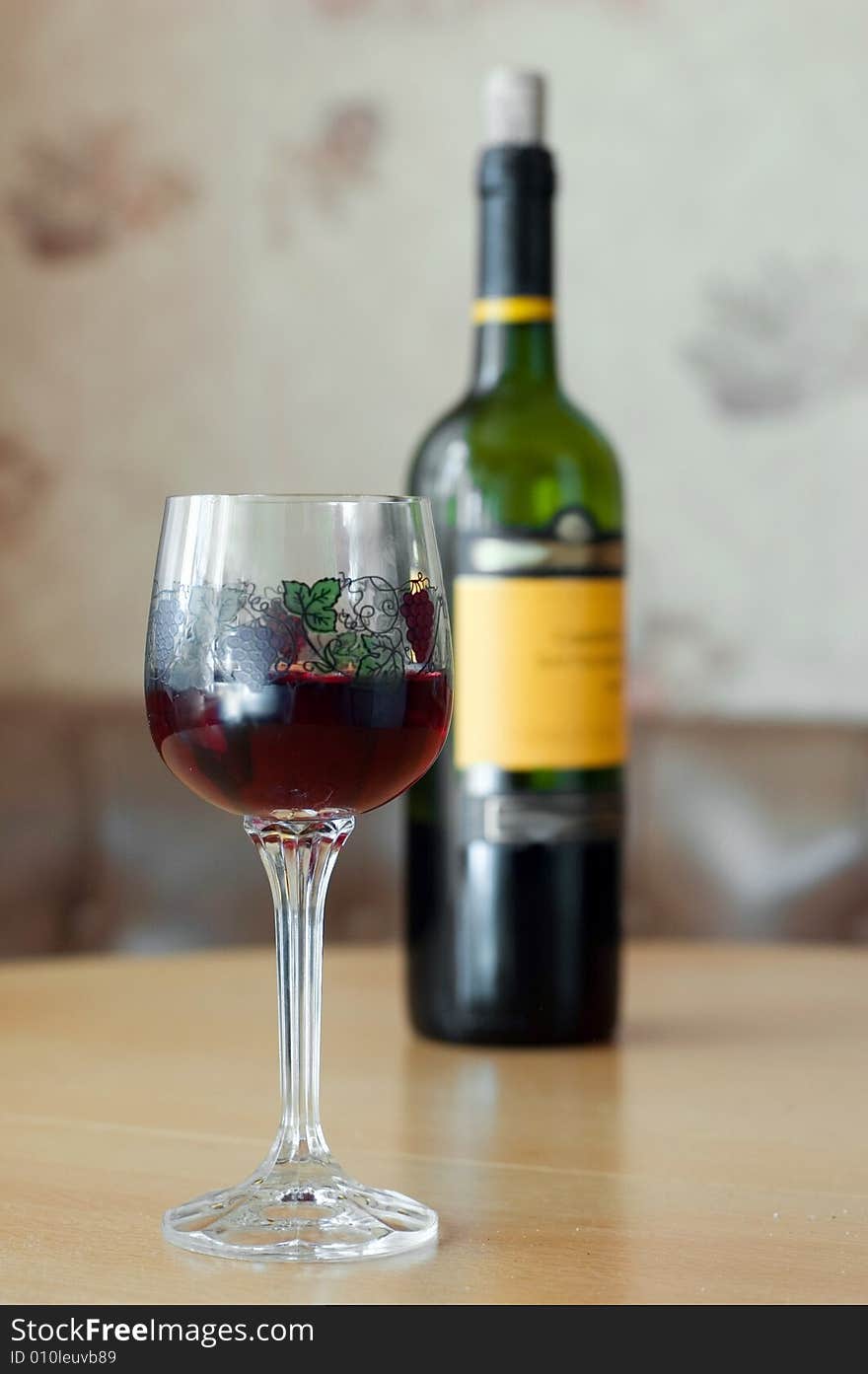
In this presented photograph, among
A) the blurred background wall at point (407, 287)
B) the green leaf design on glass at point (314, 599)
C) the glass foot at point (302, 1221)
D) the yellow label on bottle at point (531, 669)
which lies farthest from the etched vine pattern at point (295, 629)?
the blurred background wall at point (407, 287)

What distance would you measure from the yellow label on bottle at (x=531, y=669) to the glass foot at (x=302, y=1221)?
38cm

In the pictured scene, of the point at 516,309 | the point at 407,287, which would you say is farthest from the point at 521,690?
the point at 407,287

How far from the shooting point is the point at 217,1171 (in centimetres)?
78

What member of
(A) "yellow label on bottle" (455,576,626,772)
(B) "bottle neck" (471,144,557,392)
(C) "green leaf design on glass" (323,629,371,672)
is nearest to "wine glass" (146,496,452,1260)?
(C) "green leaf design on glass" (323,629,371,672)

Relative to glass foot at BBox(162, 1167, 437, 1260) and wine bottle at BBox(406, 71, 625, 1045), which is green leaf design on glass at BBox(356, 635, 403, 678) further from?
wine bottle at BBox(406, 71, 625, 1045)

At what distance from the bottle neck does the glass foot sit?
556 millimetres

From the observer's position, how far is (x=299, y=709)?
68 centimetres

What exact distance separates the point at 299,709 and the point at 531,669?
15.0 inches

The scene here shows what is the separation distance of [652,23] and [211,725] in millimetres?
1946

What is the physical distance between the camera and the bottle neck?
1082mm

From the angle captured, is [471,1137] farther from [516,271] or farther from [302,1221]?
[516,271]

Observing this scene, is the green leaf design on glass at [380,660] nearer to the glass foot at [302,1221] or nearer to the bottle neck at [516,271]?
the glass foot at [302,1221]

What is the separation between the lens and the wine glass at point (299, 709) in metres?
0.67

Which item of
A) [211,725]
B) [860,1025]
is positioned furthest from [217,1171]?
[860,1025]
